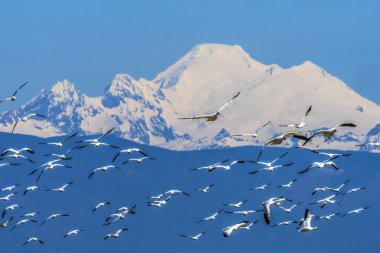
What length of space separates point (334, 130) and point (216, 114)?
23.5 feet

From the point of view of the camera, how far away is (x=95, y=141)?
90250mm

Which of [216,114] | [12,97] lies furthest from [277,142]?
[12,97]

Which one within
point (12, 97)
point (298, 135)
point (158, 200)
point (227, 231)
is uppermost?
Result: point (158, 200)

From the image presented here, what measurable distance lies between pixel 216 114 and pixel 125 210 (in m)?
34.7

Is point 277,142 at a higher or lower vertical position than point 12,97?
lower

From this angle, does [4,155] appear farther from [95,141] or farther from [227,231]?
[227,231]

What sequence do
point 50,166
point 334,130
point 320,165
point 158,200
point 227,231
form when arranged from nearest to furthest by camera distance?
1. point 227,231
2. point 334,130
3. point 320,165
4. point 50,166
5. point 158,200

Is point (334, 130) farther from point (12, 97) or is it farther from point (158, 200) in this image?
point (158, 200)

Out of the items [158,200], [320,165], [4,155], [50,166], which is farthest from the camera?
[158,200]

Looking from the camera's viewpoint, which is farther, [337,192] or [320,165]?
[337,192]

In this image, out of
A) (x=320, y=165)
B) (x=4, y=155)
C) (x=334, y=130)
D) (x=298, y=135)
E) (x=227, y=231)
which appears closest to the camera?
(x=227, y=231)

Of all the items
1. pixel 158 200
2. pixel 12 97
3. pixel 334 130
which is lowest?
pixel 334 130

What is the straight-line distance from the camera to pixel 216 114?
68.6 metres

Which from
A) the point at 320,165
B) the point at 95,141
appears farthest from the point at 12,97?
the point at 320,165
